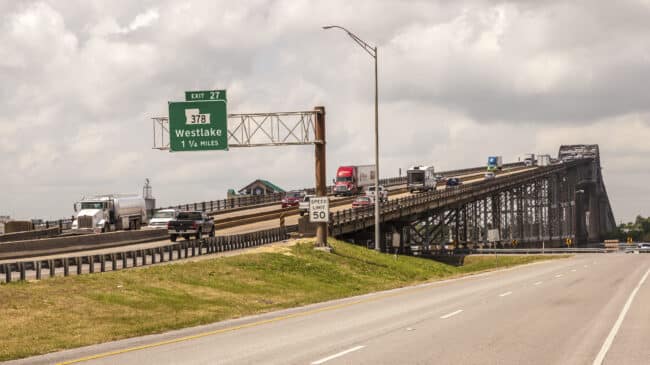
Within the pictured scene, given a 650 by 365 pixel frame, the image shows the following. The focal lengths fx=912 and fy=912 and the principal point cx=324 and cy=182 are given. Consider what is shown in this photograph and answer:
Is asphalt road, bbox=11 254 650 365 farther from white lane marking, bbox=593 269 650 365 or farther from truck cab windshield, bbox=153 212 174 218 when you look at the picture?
truck cab windshield, bbox=153 212 174 218

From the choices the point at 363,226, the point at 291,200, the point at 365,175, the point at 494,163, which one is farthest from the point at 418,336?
the point at 494,163

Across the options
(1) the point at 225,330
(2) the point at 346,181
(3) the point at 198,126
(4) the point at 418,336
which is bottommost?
(1) the point at 225,330

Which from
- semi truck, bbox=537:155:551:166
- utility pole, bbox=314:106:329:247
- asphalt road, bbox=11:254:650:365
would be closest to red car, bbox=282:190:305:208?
utility pole, bbox=314:106:329:247

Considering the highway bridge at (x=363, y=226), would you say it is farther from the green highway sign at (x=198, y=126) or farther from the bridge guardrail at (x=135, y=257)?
the green highway sign at (x=198, y=126)

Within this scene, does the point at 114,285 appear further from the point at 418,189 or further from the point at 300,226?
the point at 418,189

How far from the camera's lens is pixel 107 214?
67.9 metres

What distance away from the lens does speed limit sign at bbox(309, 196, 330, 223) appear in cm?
5350

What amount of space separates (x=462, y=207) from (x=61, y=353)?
11262 cm

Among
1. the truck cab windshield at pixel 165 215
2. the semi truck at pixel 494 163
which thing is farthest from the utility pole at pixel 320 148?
the semi truck at pixel 494 163

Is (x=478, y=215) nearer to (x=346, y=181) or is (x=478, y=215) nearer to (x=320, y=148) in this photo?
(x=346, y=181)

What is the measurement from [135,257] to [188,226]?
60.6 ft

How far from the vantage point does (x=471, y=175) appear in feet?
593

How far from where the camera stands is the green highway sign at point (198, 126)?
2111 inches

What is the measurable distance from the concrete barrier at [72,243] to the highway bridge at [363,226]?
0.17 ft
